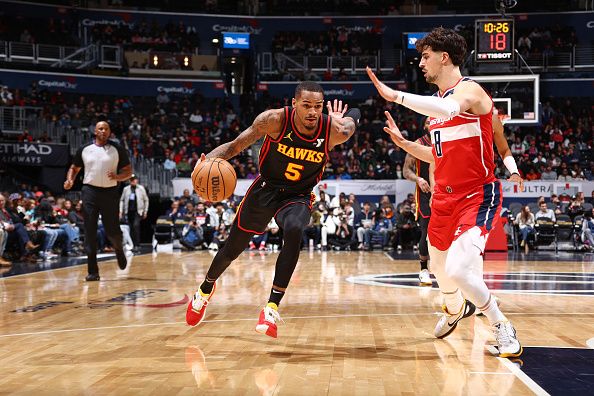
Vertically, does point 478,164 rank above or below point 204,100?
below

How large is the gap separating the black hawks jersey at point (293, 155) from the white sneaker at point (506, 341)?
182 cm

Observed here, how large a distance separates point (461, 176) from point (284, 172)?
57.7 inches

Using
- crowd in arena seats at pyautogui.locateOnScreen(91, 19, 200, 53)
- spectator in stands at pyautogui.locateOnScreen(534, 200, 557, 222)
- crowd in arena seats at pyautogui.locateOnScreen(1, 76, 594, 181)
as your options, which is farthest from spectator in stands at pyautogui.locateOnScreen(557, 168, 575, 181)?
crowd in arena seats at pyautogui.locateOnScreen(91, 19, 200, 53)

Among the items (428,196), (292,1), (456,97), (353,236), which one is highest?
(292,1)

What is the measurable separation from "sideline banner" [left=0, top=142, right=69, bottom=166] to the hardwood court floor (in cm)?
1321

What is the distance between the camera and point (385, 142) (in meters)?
28.1

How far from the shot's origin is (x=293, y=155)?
18.6 feet

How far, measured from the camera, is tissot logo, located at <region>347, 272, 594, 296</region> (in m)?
9.00

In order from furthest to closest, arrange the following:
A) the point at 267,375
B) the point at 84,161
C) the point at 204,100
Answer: the point at 204,100 < the point at 84,161 < the point at 267,375

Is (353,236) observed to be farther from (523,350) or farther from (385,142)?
(523,350)

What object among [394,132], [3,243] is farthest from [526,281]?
[3,243]

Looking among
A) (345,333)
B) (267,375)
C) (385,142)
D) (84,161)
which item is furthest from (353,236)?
(267,375)

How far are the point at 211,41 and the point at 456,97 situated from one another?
1242 inches

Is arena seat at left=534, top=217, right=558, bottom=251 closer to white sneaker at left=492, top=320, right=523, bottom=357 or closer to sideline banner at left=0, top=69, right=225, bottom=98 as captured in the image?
white sneaker at left=492, top=320, right=523, bottom=357
